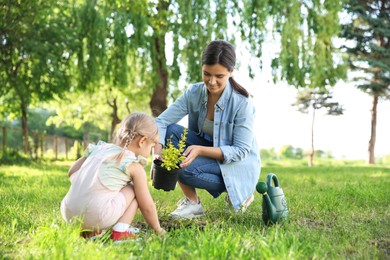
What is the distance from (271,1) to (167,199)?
34.2 ft

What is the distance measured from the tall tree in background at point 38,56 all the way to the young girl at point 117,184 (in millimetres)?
9695

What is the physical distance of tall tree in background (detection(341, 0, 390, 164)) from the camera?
20109 mm

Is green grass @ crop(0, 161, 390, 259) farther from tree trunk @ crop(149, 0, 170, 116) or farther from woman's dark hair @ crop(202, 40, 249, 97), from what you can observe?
tree trunk @ crop(149, 0, 170, 116)

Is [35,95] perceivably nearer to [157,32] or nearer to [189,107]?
[157,32]

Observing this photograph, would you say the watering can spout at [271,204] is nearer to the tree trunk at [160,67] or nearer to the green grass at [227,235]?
the green grass at [227,235]

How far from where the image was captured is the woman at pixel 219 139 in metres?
3.47

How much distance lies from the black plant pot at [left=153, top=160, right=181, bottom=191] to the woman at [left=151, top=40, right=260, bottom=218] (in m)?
0.24

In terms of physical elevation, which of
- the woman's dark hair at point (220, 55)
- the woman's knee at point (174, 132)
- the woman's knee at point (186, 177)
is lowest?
the woman's knee at point (186, 177)

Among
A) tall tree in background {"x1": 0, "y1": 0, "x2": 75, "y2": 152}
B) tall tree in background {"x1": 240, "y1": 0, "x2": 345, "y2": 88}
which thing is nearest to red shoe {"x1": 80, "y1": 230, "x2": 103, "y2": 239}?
tall tree in background {"x1": 0, "y1": 0, "x2": 75, "y2": 152}

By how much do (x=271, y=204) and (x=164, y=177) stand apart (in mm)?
726

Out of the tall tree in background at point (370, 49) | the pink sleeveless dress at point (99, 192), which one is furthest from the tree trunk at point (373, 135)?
the pink sleeveless dress at point (99, 192)

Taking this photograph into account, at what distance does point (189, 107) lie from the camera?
3859 mm

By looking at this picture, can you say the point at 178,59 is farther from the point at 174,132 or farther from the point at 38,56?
the point at 174,132

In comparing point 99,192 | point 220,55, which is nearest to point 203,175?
point 220,55
